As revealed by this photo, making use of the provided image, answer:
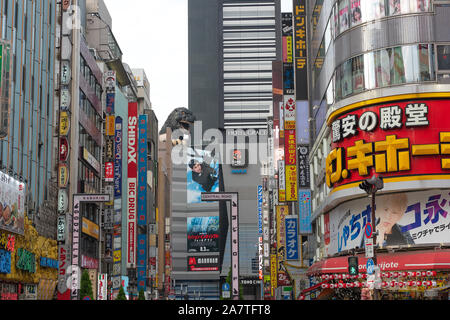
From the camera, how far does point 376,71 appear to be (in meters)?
37.8

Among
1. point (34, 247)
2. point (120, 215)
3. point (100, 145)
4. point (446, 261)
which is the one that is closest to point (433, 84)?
point (446, 261)

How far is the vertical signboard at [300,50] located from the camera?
56750 millimetres

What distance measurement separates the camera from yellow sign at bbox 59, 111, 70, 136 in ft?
191

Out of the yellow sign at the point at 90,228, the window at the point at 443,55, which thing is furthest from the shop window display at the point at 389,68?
the yellow sign at the point at 90,228

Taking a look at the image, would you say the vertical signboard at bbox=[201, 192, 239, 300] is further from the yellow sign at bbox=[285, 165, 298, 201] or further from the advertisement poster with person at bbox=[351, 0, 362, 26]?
the yellow sign at bbox=[285, 165, 298, 201]

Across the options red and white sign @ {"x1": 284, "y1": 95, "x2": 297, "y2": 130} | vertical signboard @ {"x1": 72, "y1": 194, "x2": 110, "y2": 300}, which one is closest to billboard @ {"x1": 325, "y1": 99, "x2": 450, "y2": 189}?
vertical signboard @ {"x1": 72, "y1": 194, "x2": 110, "y2": 300}

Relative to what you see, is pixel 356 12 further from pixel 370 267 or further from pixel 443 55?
pixel 370 267

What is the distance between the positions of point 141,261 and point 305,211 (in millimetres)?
55276

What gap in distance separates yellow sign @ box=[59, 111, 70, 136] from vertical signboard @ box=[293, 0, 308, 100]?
18.6 m

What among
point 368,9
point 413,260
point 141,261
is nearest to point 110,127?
point 141,261

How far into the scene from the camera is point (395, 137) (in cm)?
3616

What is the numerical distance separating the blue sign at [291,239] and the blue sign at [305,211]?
359 centimetres
